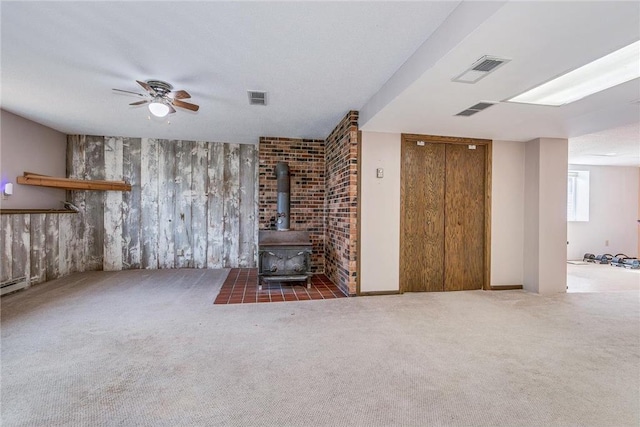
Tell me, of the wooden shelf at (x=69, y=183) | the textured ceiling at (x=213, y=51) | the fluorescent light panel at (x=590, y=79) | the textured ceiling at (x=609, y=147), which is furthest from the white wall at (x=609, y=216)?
the wooden shelf at (x=69, y=183)

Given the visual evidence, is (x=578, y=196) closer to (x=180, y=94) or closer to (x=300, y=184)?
(x=300, y=184)

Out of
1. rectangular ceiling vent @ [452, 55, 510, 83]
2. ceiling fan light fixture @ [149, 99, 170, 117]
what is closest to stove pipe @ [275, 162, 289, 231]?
ceiling fan light fixture @ [149, 99, 170, 117]

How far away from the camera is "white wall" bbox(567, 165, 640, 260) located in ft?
23.9

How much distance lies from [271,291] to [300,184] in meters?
2.04

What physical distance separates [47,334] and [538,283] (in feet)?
19.2

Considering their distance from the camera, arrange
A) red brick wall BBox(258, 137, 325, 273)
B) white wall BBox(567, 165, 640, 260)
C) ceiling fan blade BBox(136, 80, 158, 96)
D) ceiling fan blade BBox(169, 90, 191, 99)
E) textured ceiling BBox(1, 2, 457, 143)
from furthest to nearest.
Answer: white wall BBox(567, 165, 640, 260)
red brick wall BBox(258, 137, 325, 273)
ceiling fan blade BBox(169, 90, 191, 99)
ceiling fan blade BBox(136, 80, 158, 96)
textured ceiling BBox(1, 2, 457, 143)

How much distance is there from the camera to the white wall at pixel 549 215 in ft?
14.0

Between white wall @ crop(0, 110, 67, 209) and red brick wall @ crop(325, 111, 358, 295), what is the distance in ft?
15.0

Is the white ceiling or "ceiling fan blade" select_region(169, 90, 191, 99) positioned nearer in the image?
the white ceiling

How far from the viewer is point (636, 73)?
2.49 meters

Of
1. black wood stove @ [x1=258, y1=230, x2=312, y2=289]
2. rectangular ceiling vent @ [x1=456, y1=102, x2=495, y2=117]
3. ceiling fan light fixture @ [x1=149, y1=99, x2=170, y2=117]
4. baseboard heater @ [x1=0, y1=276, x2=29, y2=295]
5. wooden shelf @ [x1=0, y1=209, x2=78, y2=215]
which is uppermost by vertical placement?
rectangular ceiling vent @ [x1=456, y1=102, x2=495, y2=117]

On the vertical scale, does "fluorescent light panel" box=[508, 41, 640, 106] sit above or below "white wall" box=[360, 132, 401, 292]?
above

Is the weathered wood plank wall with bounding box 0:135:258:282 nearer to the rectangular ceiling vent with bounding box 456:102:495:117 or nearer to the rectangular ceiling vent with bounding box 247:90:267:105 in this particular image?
the rectangular ceiling vent with bounding box 247:90:267:105

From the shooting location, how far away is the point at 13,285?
3.94 meters
